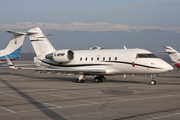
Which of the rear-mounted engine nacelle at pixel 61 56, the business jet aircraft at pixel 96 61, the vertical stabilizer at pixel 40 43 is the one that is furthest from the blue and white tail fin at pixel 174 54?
the vertical stabilizer at pixel 40 43

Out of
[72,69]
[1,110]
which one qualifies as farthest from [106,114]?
[72,69]

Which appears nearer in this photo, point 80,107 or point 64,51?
point 80,107

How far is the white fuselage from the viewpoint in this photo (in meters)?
21.6

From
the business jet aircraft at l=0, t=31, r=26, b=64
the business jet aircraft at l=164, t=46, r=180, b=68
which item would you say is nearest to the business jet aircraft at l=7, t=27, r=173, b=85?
the business jet aircraft at l=0, t=31, r=26, b=64

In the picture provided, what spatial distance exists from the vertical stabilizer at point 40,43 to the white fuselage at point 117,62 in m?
1.85

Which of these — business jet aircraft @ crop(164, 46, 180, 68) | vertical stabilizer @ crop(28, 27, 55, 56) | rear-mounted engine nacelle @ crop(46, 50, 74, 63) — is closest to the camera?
rear-mounted engine nacelle @ crop(46, 50, 74, 63)

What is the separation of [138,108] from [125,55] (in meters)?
13.1

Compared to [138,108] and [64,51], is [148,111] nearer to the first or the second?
[138,108]

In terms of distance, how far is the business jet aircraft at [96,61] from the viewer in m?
22.0

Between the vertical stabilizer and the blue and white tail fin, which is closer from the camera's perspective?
the vertical stabilizer

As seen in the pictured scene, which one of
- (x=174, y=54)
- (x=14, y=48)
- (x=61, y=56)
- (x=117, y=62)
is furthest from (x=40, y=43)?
(x=174, y=54)

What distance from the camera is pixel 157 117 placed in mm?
8742

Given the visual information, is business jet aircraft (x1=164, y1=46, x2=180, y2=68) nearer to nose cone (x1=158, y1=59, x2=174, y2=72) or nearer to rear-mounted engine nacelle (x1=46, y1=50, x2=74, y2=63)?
nose cone (x1=158, y1=59, x2=174, y2=72)

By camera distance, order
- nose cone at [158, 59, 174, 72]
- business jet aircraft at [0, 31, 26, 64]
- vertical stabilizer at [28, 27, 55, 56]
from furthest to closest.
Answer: business jet aircraft at [0, 31, 26, 64] → vertical stabilizer at [28, 27, 55, 56] → nose cone at [158, 59, 174, 72]
